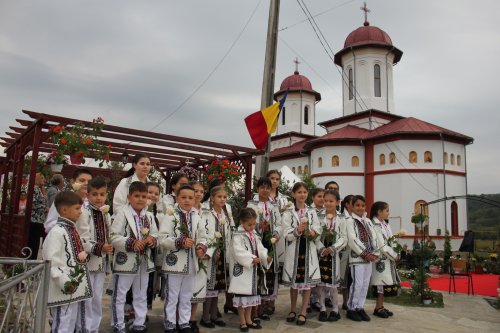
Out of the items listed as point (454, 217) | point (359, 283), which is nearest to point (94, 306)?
point (359, 283)

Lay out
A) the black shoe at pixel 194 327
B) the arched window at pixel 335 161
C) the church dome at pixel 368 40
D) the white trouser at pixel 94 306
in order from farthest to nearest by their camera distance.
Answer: the church dome at pixel 368 40 → the arched window at pixel 335 161 → the black shoe at pixel 194 327 → the white trouser at pixel 94 306

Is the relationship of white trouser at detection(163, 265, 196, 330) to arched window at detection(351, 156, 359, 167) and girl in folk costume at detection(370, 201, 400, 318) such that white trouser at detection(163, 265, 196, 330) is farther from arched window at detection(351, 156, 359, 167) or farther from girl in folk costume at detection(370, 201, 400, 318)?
arched window at detection(351, 156, 359, 167)

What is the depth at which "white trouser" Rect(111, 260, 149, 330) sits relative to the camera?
4.53 metres

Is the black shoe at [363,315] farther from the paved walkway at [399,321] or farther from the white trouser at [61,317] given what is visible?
the white trouser at [61,317]

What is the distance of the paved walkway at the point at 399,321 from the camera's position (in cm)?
538

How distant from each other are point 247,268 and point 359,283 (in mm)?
1891

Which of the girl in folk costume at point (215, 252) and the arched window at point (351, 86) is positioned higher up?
the arched window at point (351, 86)

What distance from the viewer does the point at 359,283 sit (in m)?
5.91

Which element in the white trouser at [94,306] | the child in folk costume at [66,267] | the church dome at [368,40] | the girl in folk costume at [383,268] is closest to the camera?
the child in folk costume at [66,267]

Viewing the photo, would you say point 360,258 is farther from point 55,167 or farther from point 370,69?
point 370,69

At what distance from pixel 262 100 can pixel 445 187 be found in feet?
60.5

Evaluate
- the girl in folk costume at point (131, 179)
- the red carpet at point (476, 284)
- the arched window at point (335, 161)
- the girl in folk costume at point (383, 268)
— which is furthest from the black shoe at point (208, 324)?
the arched window at point (335, 161)

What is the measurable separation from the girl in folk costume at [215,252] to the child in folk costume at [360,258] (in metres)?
1.95

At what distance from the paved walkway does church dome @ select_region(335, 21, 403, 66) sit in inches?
932
